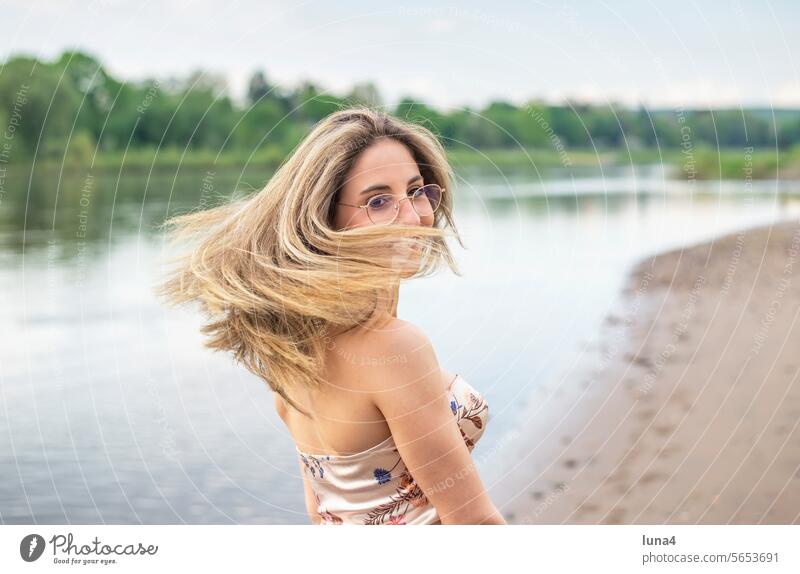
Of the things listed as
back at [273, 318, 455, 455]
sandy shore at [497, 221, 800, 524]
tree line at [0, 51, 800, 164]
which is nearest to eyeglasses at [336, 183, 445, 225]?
back at [273, 318, 455, 455]

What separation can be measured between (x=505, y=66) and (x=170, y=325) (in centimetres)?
600

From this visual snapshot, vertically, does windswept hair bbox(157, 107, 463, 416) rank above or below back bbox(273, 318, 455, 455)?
above

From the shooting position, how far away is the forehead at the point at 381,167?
1544mm

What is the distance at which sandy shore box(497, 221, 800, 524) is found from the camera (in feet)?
15.0

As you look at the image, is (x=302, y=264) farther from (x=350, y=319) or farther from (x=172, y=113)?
(x=172, y=113)

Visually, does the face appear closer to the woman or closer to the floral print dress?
the woman

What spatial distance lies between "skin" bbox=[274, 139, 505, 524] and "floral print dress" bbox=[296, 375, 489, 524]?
0.03 meters

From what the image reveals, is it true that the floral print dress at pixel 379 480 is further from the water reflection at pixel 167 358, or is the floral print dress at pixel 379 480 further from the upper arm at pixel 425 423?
the water reflection at pixel 167 358

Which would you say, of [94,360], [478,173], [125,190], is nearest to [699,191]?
[478,173]

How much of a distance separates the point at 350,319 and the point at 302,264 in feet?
0.47

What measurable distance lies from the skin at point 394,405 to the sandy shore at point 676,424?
3216 millimetres

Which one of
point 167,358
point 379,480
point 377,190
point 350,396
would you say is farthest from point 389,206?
point 167,358
